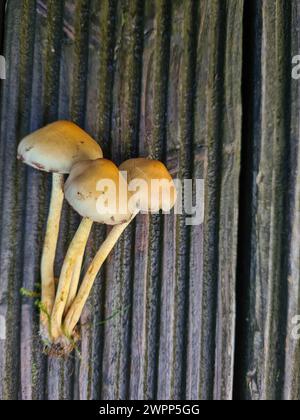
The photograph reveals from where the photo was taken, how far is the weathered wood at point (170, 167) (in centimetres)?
73

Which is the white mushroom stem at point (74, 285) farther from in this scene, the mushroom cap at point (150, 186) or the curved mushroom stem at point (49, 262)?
the mushroom cap at point (150, 186)

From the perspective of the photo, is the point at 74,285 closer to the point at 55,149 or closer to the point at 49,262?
the point at 49,262

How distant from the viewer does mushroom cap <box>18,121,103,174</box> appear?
62cm

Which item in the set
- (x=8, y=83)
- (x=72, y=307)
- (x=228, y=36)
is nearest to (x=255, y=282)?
(x=72, y=307)

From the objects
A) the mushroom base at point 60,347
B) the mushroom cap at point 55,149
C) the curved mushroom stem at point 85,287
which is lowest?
the mushroom base at point 60,347

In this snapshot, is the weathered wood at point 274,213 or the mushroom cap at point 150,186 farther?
the weathered wood at point 274,213

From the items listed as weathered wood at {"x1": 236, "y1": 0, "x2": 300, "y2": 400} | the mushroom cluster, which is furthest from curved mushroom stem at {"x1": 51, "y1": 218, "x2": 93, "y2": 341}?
weathered wood at {"x1": 236, "y1": 0, "x2": 300, "y2": 400}

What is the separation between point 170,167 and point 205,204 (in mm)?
102

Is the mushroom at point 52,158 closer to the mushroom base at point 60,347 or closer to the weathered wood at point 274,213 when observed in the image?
the mushroom base at point 60,347

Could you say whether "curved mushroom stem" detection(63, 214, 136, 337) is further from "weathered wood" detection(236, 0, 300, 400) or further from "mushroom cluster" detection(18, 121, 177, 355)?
"weathered wood" detection(236, 0, 300, 400)

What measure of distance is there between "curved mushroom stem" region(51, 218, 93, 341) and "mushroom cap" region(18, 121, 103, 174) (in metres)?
0.12

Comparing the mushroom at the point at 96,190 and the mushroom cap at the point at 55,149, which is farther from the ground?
the mushroom cap at the point at 55,149

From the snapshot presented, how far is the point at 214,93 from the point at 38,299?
1.73ft

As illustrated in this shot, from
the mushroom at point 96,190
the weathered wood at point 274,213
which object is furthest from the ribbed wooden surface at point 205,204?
the mushroom at point 96,190
